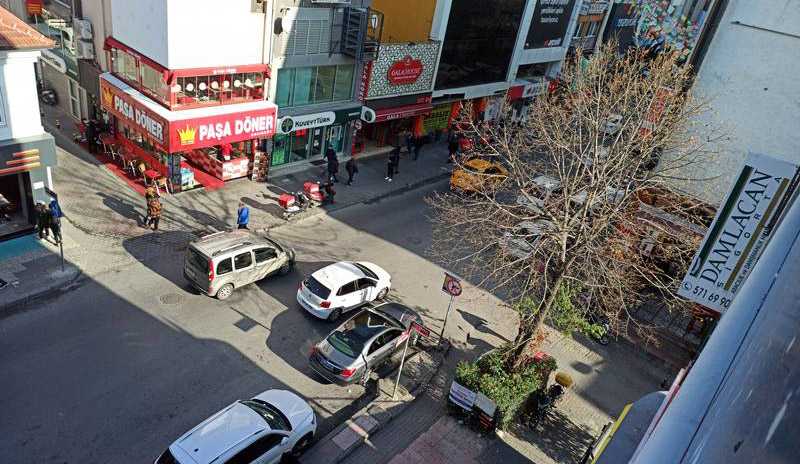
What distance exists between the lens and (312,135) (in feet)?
93.5

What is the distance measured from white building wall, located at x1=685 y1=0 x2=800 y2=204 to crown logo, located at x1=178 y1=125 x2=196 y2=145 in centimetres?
1751

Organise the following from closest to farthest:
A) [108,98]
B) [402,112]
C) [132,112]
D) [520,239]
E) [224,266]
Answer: [520,239] → [224,266] → [132,112] → [108,98] → [402,112]

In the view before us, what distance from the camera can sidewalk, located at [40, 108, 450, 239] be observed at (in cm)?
2141

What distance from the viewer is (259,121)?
2422 centimetres

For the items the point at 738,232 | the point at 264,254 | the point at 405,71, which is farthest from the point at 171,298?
the point at 405,71

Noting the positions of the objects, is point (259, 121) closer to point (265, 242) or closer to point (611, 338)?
point (265, 242)


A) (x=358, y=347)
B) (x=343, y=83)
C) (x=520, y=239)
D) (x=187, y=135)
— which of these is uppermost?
(x=343, y=83)

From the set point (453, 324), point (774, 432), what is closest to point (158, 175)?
Result: point (453, 324)

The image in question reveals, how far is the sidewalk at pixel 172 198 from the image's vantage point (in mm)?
21414

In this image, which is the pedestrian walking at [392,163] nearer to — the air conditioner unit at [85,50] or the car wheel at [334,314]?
the car wheel at [334,314]

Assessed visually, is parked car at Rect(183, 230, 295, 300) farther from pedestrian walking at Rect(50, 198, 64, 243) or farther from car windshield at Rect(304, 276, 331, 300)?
pedestrian walking at Rect(50, 198, 64, 243)

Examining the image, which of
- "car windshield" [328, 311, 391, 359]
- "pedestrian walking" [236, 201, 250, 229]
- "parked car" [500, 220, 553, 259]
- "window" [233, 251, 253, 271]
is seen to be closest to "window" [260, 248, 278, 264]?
"window" [233, 251, 253, 271]

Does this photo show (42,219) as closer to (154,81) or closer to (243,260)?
(243,260)

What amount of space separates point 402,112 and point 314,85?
5.61 metres
